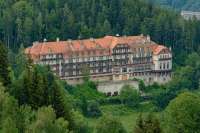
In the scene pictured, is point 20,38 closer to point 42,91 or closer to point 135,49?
point 135,49

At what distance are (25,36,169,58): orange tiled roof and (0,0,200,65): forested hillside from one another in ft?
11.9

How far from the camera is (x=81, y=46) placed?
67.3 metres

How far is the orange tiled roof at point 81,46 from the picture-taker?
6588cm

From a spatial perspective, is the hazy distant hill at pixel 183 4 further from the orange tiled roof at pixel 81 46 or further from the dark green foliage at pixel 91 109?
the dark green foliage at pixel 91 109

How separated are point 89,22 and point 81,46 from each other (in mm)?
7713

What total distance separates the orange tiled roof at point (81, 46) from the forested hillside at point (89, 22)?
362 cm

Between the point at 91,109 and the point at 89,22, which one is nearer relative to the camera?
the point at 91,109

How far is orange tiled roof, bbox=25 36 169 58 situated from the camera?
216 feet

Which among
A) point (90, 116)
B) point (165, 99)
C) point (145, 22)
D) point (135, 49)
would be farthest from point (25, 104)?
point (145, 22)

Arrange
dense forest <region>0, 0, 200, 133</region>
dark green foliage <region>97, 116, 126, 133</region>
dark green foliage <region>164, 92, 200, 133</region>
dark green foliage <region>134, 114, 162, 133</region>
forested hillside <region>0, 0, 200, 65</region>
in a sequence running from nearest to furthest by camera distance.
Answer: dark green foliage <region>134, 114, 162, 133</region> < dark green foliage <region>97, 116, 126, 133</region> < dark green foliage <region>164, 92, 200, 133</region> < dense forest <region>0, 0, 200, 133</region> < forested hillside <region>0, 0, 200, 65</region>

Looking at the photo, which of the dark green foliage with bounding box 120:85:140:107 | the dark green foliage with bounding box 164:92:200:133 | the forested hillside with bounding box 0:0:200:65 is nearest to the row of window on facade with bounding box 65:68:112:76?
the forested hillside with bounding box 0:0:200:65

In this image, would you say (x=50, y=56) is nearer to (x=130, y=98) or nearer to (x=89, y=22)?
(x=130, y=98)

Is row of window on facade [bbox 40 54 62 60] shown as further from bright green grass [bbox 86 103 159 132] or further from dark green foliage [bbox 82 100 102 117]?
dark green foliage [bbox 82 100 102 117]

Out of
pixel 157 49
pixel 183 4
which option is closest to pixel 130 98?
pixel 157 49
